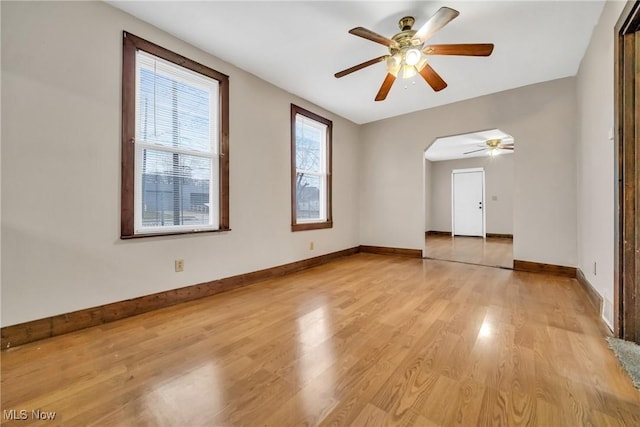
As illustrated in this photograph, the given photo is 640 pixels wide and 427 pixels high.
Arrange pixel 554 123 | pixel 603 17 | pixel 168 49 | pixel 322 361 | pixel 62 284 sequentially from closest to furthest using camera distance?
1. pixel 322 361
2. pixel 62 284
3. pixel 603 17
4. pixel 168 49
5. pixel 554 123

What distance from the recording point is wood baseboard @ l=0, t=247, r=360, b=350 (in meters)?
1.74

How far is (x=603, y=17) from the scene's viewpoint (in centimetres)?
215

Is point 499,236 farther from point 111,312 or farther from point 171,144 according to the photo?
point 111,312

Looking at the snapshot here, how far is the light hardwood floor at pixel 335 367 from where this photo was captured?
1.12 meters

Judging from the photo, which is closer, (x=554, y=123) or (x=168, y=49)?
(x=168, y=49)

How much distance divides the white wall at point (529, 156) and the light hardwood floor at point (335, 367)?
1303 millimetres

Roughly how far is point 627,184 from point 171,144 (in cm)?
361

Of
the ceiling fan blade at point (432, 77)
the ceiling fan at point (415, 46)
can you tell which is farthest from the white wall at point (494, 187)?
the ceiling fan at point (415, 46)

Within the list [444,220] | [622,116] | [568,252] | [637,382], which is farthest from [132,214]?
[444,220]

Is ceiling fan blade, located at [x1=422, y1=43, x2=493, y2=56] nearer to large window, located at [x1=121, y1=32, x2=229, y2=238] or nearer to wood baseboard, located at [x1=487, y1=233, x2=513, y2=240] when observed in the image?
large window, located at [x1=121, y1=32, x2=229, y2=238]

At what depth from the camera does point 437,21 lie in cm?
194

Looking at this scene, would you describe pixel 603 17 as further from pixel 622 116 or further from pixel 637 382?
pixel 637 382

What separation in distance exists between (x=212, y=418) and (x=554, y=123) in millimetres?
4711

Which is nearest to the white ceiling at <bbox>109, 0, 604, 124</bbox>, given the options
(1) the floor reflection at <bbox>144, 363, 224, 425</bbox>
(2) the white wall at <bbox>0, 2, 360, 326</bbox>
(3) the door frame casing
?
(2) the white wall at <bbox>0, 2, 360, 326</bbox>
